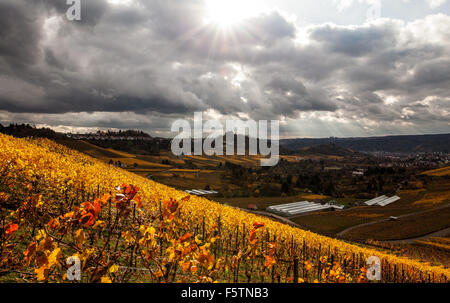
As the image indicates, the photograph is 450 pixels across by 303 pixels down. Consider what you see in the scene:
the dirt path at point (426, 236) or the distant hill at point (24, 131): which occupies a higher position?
the distant hill at point (24, 131)

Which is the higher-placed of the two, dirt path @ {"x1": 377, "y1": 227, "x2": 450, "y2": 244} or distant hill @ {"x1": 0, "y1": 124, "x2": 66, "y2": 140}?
distant hill @ {"x1": 0, "y1": 124, "x2": 66, "y2": 140}

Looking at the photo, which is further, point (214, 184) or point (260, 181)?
point (260, 181)

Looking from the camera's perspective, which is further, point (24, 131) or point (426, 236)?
point (24, 131)

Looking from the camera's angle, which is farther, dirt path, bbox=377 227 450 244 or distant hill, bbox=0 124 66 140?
distant hill, bbox=0 124 66 140

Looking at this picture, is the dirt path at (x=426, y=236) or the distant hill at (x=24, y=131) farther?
the distant hill at (x=24, y=131)

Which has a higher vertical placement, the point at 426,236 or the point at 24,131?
the point at 24,131

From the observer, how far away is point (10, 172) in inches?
373
